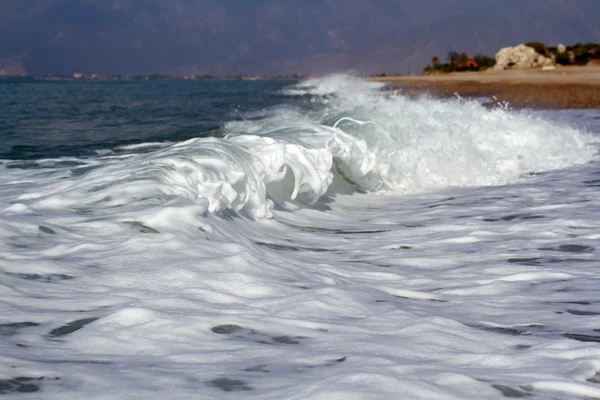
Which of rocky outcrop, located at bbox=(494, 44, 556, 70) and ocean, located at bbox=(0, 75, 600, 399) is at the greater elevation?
rocky outcrop, located at bbox=(494, 44, 556, 70)

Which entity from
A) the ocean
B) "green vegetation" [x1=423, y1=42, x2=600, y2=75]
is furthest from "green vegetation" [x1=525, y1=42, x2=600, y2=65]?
the ocean

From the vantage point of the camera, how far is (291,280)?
12.9ft

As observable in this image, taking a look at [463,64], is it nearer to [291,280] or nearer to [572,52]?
[572,52]

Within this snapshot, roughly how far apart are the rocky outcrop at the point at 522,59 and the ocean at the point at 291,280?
290ft

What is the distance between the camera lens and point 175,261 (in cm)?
385

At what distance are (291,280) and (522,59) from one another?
94097mm

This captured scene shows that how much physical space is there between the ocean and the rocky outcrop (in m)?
88.3

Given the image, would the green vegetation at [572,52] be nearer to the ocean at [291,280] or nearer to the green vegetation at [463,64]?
the green vegetation at [463,64]

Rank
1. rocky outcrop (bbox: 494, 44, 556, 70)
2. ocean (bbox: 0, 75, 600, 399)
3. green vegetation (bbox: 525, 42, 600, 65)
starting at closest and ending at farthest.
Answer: ocean (bbox: 0, 75, 600, 399)
green vegetation (bbox: 525, 42, 600, 65)
rocky outcrop (bbox: 494, 44, 556, 70)

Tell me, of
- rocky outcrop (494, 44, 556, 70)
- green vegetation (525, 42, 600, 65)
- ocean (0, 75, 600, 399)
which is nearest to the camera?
ocean (0, 75, 600, 399)

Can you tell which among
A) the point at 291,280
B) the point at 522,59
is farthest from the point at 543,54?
the point at 291,280

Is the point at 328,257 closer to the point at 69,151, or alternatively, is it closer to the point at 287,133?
the point at 287,133

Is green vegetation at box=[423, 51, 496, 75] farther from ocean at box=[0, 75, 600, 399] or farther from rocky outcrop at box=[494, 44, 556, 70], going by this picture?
ocean at box=[0, 75, 600, 399]

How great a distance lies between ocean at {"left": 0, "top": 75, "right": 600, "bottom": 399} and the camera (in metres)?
2.47
